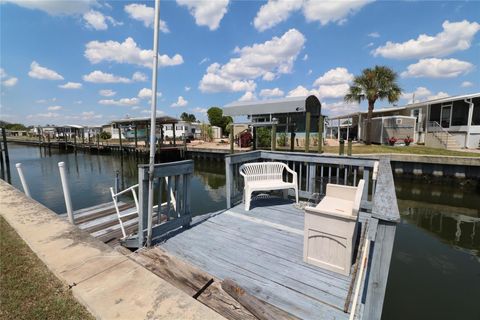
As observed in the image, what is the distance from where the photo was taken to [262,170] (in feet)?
14.3

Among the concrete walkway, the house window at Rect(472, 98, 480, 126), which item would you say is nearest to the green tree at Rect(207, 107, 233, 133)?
the house window at Rect(472, 98, 480, 126)

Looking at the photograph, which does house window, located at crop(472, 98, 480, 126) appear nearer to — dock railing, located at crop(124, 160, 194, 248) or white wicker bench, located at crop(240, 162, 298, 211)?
white wicker bench, located at crop(240, 162, 298, 211)

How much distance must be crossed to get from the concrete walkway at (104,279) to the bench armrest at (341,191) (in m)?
2.11

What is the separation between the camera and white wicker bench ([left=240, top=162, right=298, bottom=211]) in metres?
3.96

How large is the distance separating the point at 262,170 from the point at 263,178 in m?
0.15

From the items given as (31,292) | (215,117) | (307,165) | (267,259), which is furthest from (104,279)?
(215,117)

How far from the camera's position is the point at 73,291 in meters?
1.88

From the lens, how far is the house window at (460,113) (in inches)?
591

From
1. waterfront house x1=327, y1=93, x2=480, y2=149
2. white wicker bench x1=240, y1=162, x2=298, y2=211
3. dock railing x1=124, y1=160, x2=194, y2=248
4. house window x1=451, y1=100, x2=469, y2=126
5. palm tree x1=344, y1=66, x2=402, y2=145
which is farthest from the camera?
palm tree x1=344, y1=66, x2=402, y2=145

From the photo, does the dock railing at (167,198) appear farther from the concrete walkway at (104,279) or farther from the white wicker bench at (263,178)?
the white wicker bench at (263,178)

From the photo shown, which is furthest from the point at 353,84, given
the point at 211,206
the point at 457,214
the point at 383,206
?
the point at 383,206

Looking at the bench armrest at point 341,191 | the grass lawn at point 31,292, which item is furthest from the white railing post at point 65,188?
the bench armrest at point 341,191

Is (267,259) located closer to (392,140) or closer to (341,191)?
(341,191)

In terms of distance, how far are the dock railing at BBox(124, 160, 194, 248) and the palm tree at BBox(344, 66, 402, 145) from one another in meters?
18.0
